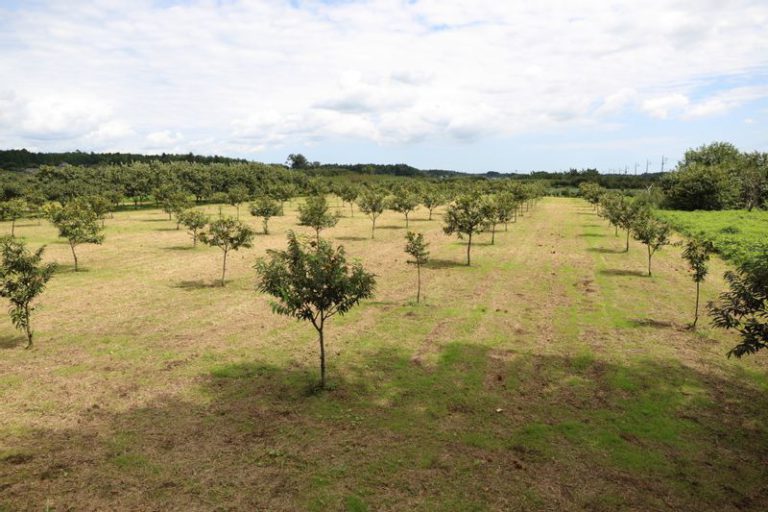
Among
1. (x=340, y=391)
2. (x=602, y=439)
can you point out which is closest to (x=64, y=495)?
(x=340, y=391)

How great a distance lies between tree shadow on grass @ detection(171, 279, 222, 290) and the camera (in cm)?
3288

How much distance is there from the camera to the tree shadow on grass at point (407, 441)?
11914 mm

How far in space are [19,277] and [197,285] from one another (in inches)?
524

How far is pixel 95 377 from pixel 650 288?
3320 centimetres

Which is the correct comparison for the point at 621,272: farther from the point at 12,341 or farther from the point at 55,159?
the point at 55,159

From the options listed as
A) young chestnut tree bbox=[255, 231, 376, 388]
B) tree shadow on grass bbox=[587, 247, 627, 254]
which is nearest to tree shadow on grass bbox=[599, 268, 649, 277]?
tree shadow on grass bbox=[587, 247, 627, 254]

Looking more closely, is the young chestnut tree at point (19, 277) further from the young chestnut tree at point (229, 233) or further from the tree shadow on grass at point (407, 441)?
the young chestnut tree at point (229, 233)

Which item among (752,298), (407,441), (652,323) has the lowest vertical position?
(407,441)

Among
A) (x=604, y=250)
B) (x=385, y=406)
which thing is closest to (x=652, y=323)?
(x=385, y=406)

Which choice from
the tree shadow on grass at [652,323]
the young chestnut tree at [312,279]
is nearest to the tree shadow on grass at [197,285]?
the young chestnut tree at [312,279]

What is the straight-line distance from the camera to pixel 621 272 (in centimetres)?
3847

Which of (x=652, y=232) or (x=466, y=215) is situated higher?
(x=466, y=215)

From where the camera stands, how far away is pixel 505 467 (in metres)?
13.0

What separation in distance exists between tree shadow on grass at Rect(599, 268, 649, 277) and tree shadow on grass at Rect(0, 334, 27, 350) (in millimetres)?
37662
